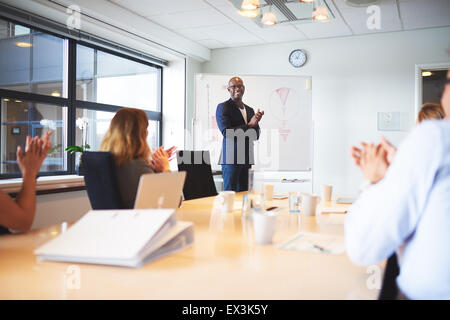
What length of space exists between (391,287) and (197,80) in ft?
14.3

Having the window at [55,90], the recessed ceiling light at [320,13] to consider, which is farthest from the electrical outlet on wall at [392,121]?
the window at [55,90]

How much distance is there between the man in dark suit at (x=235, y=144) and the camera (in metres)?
4.01

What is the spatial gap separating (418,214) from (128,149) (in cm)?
133

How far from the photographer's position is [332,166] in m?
5.22

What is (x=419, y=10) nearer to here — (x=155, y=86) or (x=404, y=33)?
(x=404, y=33)

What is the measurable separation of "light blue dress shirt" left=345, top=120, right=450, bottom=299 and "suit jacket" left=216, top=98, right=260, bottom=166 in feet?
10.6

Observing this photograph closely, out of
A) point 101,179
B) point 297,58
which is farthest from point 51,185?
point 297,58

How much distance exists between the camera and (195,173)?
2.90m

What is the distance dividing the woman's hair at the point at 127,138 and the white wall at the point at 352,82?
12.4 ft

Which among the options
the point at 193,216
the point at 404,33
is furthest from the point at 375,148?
the point at 404,33

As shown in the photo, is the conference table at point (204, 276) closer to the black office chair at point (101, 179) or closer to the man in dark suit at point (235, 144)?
the black office chair at point (101, 179)

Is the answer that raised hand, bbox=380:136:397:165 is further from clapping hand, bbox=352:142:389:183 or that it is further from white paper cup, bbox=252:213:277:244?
white paper cup, bbox=252:213:277:244

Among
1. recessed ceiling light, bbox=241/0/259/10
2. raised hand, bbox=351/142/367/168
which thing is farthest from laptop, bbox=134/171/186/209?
recessed ceiling light, bbox=241/0/259/10
